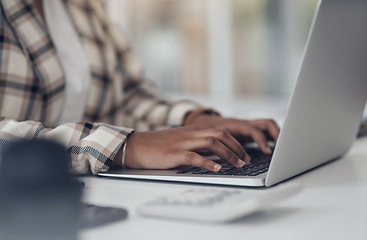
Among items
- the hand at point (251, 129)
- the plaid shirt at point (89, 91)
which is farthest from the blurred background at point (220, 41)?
the hand at point (251, 129)

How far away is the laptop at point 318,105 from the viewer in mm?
599

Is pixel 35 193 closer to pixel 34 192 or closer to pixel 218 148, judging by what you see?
pixel 34 192

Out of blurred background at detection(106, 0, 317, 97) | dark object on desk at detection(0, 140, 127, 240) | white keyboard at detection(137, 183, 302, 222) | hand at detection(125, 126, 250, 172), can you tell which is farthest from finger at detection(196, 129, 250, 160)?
blurred background at detection(106, 0, 317, 97)

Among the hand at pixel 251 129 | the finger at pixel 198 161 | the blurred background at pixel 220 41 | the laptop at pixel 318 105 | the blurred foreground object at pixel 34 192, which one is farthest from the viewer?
the blurred background at pixel 220 41

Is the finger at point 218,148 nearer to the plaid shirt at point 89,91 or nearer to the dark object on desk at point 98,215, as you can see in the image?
the plaid shirt at point 89,91

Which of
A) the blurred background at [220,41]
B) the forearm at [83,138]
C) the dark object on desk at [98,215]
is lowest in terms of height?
the blurred background at [220,41]

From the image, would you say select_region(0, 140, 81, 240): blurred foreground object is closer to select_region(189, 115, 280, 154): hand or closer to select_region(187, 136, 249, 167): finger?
select_region(187, 136, 249, 167): finger

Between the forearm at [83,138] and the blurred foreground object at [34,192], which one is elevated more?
the blurred foreground object at [34,192]

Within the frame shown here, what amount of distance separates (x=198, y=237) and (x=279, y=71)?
212 inches

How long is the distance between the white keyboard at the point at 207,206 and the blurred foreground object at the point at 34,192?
0.32 feet

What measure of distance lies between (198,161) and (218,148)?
0.15ft

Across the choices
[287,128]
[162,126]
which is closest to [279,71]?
[162,126]

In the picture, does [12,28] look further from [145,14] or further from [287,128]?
[145,14]

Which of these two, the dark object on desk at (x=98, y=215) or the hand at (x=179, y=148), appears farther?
the hand at (x=179, y=148)
